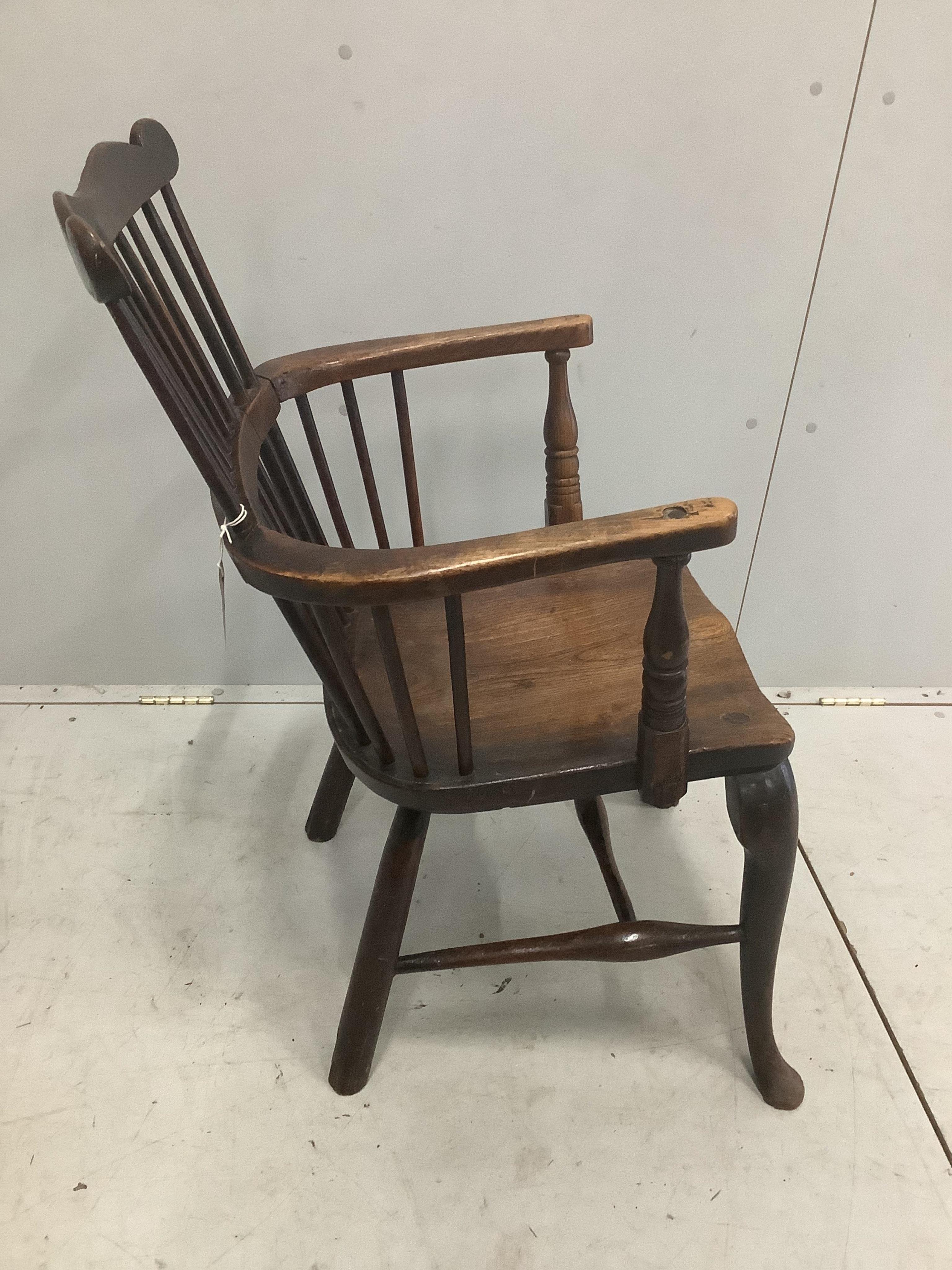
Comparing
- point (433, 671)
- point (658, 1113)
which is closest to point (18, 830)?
point (433, 671)

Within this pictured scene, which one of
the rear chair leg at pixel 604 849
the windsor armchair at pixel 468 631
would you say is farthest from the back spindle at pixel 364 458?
the rear chair leg at pixel 604 849

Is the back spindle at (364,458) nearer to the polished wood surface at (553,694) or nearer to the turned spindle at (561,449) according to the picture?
the polished wood surface at (553,694)

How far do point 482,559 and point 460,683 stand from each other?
0.36 ft

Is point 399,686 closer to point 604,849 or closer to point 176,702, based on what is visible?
point 604,849

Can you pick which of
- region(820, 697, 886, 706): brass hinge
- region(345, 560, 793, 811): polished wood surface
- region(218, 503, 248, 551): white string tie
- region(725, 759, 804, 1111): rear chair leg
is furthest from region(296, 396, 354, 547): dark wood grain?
region(820, 697, 886, 706): brass hinge

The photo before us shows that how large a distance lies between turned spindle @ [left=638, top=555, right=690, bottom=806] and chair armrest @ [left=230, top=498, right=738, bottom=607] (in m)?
0.03

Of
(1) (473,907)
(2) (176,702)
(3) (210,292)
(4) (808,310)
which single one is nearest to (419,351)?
(3) (210,292)

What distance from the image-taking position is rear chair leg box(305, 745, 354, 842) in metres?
1.16

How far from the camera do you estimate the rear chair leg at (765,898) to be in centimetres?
75

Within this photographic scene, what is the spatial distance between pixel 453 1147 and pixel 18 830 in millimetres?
780

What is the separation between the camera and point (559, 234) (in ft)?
3.51

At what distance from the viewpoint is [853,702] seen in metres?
1.44

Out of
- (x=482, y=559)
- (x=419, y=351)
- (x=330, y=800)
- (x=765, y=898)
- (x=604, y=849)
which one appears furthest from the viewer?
(x=330, y=800)

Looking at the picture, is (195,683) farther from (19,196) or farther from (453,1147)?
(453,1147)
